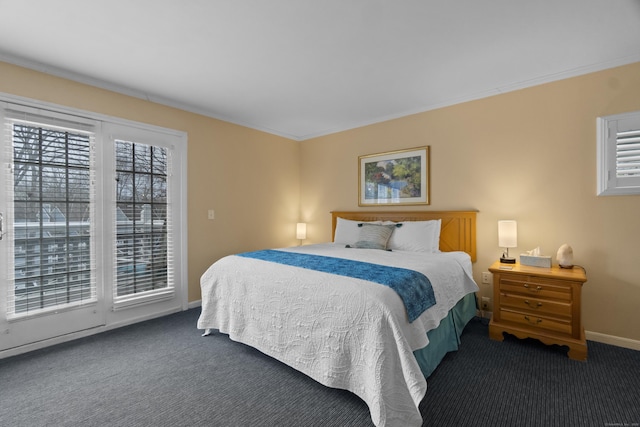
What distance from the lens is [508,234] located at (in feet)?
9.15

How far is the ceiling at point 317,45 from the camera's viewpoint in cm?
187

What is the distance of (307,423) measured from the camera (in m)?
1.62

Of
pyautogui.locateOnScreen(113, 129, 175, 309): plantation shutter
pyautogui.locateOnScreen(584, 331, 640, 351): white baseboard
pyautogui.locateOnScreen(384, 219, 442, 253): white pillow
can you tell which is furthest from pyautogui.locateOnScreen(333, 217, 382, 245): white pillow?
pyautogui.locateOnScreen(584, 331, 640, 351): white baseboard

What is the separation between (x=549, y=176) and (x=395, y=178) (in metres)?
1.63

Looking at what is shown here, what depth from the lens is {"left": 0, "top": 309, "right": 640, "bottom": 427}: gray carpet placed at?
166 cm

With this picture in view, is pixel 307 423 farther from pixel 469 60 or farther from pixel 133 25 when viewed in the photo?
pixel 469 60

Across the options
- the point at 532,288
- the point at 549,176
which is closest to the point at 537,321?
the point at 532,288

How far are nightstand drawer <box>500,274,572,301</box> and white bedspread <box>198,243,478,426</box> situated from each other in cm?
29

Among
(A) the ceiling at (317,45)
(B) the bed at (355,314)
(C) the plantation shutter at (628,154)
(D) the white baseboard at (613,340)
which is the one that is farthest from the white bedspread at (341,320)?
(A) the ceiling at (317,45)

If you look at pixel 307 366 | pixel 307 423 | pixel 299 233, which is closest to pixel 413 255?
pixel 307 366

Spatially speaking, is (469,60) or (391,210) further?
(391,210)

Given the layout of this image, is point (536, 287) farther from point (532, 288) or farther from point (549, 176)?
point (549, 176)

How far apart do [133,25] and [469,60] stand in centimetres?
266

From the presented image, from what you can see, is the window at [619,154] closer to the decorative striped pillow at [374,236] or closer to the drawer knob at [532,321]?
the drawer knob at [532,321]
